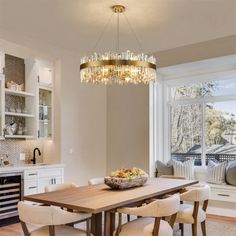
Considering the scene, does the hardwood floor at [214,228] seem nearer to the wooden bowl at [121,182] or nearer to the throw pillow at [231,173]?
the throw pillow at [231,173]

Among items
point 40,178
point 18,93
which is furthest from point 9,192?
point 18,93

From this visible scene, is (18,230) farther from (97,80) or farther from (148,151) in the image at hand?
(148,151)

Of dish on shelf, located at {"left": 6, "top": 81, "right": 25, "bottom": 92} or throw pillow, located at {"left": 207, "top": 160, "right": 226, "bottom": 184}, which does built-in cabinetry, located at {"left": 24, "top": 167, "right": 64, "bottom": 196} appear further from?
throw pillow, located at {"left": 207, "top": 160, "right": 226, "bottom": 184}

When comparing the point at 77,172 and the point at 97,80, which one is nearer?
the point at 97,80

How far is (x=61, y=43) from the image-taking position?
564 centimetres

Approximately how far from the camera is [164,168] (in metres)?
6.23

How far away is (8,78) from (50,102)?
86 centimetres

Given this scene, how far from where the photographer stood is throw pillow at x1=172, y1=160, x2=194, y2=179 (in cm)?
604

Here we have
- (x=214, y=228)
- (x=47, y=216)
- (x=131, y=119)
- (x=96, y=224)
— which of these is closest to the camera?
(x=47, y=216)

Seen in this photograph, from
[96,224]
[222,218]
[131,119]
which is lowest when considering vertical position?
[222,218]

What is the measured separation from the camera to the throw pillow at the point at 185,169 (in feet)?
19.8

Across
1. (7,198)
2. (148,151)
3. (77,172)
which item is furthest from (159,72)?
(7,198)

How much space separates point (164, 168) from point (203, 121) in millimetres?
1216

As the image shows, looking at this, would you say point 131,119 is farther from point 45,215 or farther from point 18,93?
point 45,215
